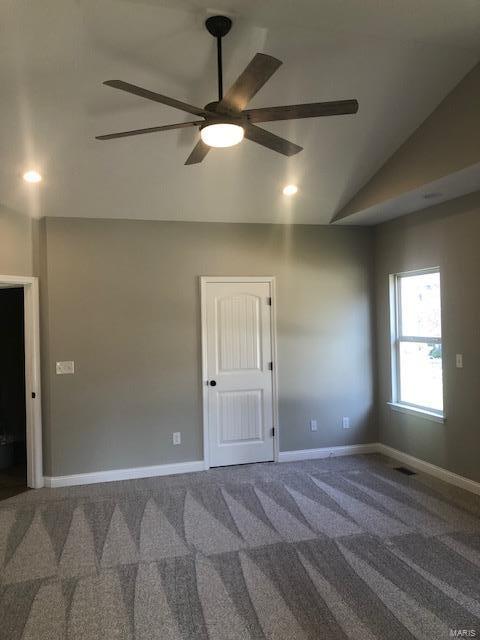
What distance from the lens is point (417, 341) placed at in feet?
15.4

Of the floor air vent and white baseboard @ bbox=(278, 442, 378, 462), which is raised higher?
white baseboard @ bbox=(278, 442, 378, 462)

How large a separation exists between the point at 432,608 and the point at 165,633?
139cm

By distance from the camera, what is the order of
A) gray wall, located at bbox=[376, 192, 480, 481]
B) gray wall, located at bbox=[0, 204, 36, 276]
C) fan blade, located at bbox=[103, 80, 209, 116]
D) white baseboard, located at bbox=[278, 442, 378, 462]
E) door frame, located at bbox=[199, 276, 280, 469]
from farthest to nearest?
white baseboard, located at bbox=[278, 442, 378, 462], door frame, located at bbox=[199, 276, 280, 469], gray wall, located at bbox=[0, 204, 36, 276], gray wall, located at bbox=[376, 192, 480, 481], fan blade, located at bbox=[103, 80, 209, 116]

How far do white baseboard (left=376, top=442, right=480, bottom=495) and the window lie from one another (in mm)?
517

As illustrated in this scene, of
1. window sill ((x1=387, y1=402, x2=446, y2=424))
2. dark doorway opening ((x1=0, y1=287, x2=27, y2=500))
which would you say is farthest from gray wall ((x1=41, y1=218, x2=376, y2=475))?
dark doorway opening ((x1=0, y1=287, x2=27, y2=500))

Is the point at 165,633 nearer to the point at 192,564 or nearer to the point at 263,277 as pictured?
the point at 192,564

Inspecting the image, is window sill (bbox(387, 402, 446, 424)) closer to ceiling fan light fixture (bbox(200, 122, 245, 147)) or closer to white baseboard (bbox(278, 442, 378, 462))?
white baseboard (bbox(278, 442, 378, 462))

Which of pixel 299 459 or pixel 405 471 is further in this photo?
pixel 299 459

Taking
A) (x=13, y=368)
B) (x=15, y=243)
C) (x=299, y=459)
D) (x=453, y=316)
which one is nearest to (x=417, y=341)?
(x=453, y=316)

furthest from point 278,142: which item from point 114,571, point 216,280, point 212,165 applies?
point 114,571

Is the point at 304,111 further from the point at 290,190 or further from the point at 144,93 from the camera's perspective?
the point at 290,190

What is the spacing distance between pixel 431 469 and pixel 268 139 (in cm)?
353

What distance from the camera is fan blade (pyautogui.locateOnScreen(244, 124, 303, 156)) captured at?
2334mm

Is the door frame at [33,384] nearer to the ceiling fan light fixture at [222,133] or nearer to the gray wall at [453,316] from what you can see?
the ceiling fan light fixture at [222,133]
